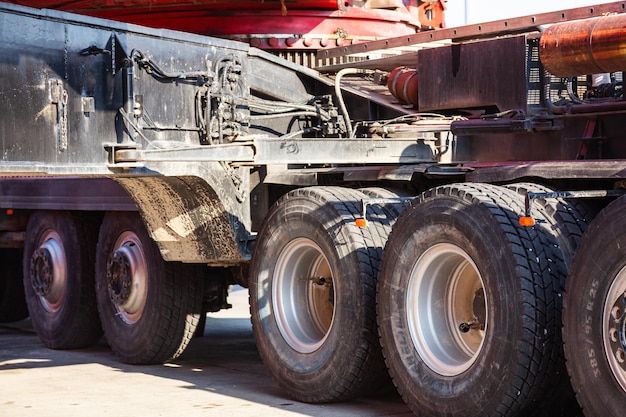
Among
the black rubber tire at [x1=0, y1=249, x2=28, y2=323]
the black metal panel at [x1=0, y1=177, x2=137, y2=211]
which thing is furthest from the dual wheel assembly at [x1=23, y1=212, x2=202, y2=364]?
the black rubber tire at [x1=0, y1=249, x2=28, y2=323]

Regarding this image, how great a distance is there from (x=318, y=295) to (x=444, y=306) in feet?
4.08

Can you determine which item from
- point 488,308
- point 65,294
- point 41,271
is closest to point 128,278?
point 65,294

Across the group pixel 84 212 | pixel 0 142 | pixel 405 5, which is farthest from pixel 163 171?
pixel 405 5

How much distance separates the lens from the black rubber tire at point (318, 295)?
714 cm

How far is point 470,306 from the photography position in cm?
676

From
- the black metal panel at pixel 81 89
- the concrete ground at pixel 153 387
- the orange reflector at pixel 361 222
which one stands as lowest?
the concrete ground at pixel 153 387

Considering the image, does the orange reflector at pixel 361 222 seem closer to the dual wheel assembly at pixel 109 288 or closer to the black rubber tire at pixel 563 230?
the black rubber tire at pixel 563 230

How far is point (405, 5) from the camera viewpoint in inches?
417

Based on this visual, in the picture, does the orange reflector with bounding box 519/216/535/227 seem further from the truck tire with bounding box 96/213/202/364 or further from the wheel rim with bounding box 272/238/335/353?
the truck tire with bounding box 96/213/202/364

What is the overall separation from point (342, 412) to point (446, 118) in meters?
2.14

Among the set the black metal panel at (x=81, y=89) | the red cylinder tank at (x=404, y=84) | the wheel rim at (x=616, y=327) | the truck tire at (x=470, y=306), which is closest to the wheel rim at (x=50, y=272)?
the black metal panel at (x=81, y=89)

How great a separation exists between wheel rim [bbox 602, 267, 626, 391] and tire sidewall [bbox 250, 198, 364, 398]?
5.99ft

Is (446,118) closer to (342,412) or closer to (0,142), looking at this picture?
(342,412)

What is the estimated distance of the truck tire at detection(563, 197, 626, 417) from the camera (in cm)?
554
